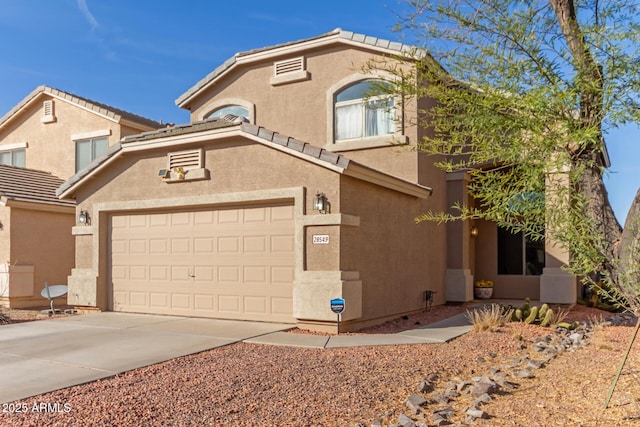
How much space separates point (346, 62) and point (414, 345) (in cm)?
878

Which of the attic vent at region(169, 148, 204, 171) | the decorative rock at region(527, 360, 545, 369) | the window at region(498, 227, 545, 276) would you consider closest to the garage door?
the attic vent at region(169, 148, 204, 171)

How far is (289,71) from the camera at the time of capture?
15.6 metres

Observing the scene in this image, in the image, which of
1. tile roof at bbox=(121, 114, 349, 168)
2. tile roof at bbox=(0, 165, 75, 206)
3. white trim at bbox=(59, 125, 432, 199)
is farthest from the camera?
tile roof at bbox=(0, 165, 75, 206)

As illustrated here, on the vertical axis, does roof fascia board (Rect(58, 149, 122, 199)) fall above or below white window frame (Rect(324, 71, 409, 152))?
below

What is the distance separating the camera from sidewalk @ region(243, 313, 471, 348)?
8.77 metres

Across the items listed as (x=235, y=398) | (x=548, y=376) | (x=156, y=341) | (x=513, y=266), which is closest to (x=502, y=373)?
(x=548, y=376)

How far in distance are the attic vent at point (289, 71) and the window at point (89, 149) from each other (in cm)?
686

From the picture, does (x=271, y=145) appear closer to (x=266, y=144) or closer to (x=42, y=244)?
(x=266, y=144)

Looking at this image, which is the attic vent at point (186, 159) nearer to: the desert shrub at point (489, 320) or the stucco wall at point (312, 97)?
the stucco wall at point (312, 97)

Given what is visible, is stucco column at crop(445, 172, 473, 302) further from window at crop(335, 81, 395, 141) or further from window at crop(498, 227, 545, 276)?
window at crop(335, 81, 395, 141)

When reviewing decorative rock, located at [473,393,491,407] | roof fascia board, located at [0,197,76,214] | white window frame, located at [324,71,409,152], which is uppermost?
white window frame, located at [324,71,409,152]

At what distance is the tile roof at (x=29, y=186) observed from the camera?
49.8ft

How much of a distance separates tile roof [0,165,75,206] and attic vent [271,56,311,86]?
742 cm

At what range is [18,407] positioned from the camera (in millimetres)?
5500
